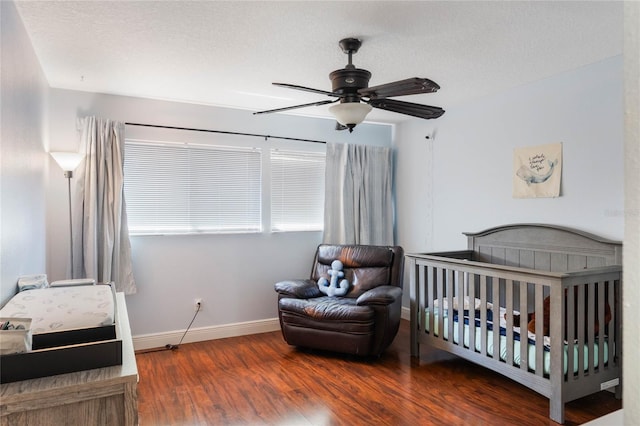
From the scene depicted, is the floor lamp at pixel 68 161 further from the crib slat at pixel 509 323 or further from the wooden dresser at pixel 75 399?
the crib slat at pixel 509 323

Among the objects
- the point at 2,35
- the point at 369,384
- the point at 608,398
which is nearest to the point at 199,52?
the point at 2,35

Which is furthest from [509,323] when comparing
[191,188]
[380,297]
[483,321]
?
[191,188]

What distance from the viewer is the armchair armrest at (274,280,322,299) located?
3.76 m

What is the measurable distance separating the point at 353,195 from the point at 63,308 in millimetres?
3414

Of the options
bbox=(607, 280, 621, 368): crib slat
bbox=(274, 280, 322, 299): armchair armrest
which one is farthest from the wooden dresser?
bbox=(607, 280, 621, 368): crib slat

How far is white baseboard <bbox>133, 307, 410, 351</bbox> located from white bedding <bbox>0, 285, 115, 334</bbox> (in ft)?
6.83

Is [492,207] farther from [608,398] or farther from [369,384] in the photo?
[369,384]

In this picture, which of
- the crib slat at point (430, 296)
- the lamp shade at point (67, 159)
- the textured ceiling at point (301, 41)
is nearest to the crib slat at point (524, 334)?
the crib slat at point (430, 296)

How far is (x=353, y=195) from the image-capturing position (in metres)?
4.60

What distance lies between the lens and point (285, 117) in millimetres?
4367

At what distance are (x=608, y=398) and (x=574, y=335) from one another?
0.62 m

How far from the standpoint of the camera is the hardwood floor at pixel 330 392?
246 cm

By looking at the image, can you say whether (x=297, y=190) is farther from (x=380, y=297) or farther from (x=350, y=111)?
(x=350, y=111)

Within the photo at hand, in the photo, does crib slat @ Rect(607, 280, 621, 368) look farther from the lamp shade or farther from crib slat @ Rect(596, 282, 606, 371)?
the lamp shade
